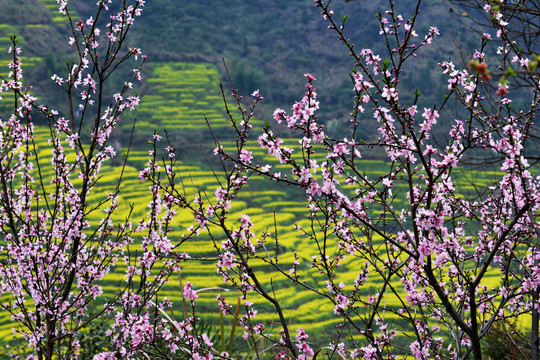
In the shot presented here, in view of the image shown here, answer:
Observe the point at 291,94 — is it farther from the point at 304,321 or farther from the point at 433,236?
the point at 433,236

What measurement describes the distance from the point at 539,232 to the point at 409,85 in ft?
59.0

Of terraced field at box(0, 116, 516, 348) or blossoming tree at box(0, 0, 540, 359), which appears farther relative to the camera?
terraced field at box(0, 116, 516, 348)

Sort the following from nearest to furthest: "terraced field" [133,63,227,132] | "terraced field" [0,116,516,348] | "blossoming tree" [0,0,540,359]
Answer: "blossoming tree" [0,0,540,359] < "terraced field" [0,116,516,348] < "terraced field" [133,63,227,132]

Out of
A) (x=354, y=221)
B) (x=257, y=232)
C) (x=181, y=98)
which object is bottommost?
(x=354, y=221)

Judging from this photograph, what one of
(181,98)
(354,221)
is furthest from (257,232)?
(181,98)

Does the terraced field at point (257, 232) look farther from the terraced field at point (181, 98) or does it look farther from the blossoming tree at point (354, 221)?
the blossoming tree at point (354, 221)

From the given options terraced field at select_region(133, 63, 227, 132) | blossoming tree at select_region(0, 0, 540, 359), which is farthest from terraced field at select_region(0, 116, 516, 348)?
blossoming tree at select_region(0, 0, 540, 359)

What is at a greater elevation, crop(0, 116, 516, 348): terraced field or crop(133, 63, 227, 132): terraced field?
crop(133, 63, 227, 132): terraced field

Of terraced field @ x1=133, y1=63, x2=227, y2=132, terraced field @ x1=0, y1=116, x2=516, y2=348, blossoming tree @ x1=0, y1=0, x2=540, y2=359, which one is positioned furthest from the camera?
terraced field @ x1=133, y1=63, x2=227, y2=132

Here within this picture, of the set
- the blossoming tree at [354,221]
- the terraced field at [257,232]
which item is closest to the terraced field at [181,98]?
the terraced field at [257,232]

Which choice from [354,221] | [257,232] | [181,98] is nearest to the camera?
[354,221]

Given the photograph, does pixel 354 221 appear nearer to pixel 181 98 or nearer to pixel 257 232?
pixel 257 232

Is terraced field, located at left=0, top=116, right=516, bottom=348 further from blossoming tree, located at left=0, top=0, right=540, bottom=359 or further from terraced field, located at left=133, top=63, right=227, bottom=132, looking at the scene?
blossoming tree, located at left=0, top=0, right=540, bottom=359

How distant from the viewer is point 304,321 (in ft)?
28.2
